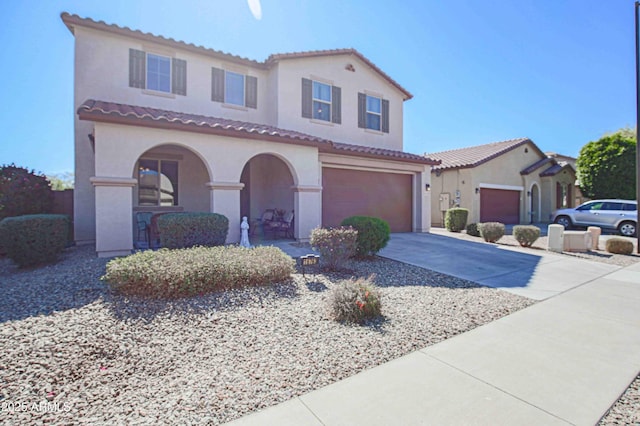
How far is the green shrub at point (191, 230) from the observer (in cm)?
716

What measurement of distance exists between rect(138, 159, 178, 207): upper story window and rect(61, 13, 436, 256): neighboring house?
36mm

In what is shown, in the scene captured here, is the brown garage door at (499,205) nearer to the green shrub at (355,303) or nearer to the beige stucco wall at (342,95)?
the beige stucco wall at (342,95)

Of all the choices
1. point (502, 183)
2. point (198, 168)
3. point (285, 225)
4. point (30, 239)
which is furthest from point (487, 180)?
point (30, 239)

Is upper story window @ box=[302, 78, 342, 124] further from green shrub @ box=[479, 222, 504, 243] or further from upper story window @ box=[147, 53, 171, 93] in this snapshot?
green shrub @ box=[479, 222, 504, 243]

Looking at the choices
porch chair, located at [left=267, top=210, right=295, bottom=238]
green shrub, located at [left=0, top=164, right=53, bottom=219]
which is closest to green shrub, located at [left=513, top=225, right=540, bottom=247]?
porch chair, located at [left=267, top=210, right=295, bottom=238]

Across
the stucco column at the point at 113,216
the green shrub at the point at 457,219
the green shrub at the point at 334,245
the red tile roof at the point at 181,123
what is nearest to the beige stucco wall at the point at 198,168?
the stucco column at the point at 113,216

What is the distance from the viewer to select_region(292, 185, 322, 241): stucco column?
1009 cm

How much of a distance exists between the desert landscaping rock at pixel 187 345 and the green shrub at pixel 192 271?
19 centimetres

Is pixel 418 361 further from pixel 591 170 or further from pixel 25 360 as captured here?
pixel 591 170

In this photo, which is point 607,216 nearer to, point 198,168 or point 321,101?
point 321,101

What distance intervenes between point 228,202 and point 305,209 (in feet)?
8.18

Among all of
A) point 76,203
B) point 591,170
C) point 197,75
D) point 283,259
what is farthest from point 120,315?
point 591,170

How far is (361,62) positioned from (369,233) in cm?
921

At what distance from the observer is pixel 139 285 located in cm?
455
